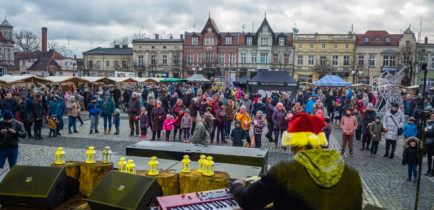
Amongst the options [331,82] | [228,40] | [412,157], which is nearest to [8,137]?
[412,157]

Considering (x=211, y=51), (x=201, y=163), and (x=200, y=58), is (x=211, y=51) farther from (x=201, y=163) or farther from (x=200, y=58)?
(x=201, y=163)

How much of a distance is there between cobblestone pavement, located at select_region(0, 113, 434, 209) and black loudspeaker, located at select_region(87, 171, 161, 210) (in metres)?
1.04

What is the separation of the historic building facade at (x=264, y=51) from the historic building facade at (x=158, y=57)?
11.7 m

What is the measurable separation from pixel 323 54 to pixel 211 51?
19.4 m

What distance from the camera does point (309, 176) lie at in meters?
2.16

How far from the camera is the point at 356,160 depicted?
1034 cm

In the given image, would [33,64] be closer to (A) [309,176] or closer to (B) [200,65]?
(B) [200,65]

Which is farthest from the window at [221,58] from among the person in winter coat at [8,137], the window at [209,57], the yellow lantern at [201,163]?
the yellow lantern at [201,163]

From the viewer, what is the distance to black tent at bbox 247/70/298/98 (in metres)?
22.0

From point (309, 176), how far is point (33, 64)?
238 ft

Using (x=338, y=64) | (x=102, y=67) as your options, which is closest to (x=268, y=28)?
(x=338, y=64)

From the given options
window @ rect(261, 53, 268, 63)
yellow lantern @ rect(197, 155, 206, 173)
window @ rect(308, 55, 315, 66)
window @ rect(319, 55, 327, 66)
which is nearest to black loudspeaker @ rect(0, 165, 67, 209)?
yellow lantern @ rect(197, 155, 206, 173)

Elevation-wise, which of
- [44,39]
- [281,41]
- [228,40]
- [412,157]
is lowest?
[412,157]

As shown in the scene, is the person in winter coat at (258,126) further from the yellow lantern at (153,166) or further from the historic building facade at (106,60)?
the historic building facade at (106,60)
